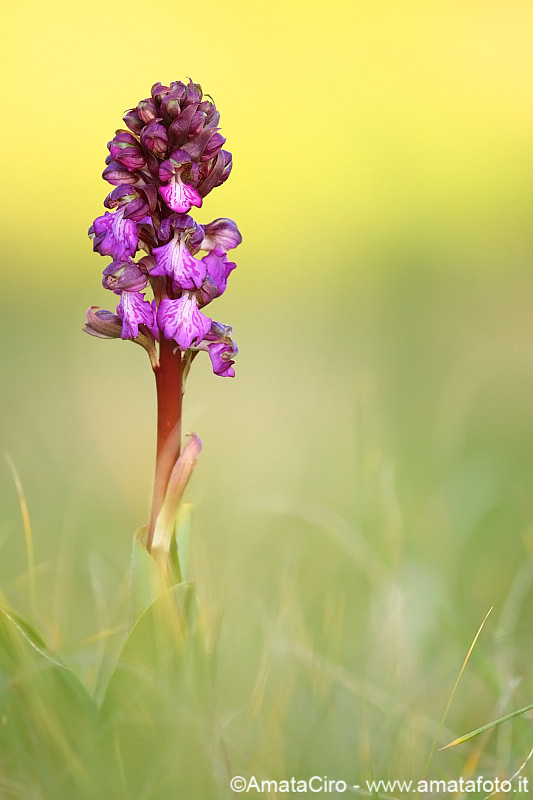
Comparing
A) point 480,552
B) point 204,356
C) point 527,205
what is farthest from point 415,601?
point 527,205

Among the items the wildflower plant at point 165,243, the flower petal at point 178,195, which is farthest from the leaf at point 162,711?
the flower petal at point 178,195

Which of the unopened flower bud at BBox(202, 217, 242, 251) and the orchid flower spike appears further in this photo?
the unopened flower bud at BBox(202, 217, 242, 251)

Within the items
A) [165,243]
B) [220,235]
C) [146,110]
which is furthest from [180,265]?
[146,110]

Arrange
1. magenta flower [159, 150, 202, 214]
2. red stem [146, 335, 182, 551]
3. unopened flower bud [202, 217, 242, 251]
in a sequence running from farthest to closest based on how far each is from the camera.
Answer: unopened flower bud [202, 217, 242, 251], red stem [146, 335, 182, 551], magenta flower [159, 150, 202, 214]

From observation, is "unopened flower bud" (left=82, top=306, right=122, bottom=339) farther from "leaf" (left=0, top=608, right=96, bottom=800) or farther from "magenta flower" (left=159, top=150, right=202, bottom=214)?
"leaf" (left=0, top=608, right=96, bottom=800)

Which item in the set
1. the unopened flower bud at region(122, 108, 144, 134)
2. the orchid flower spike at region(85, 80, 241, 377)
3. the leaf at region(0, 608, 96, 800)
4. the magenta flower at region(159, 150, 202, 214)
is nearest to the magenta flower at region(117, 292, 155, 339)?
the orchid flower spike at region(85, 80, 241, 377)

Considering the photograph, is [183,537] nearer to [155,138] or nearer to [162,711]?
[162,711]

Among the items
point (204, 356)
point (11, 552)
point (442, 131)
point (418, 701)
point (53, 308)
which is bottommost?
point (418, 701)

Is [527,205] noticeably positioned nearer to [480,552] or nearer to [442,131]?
[442,131]

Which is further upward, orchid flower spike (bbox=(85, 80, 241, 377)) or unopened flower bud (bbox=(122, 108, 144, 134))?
unopened flower bud (bbox=(122, 108, 144, 134))
